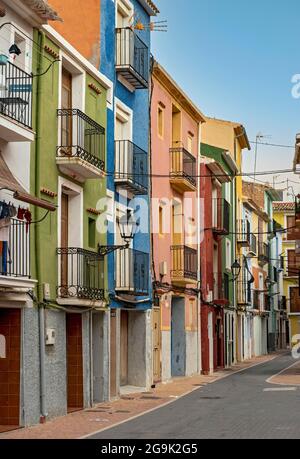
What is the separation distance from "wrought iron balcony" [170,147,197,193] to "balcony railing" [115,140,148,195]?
4.51 meters

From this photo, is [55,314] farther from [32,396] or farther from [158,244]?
[158,244]

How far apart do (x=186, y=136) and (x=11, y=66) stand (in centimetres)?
1766

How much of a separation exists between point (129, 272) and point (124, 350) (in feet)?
10.2

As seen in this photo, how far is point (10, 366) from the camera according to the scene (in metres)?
16.6

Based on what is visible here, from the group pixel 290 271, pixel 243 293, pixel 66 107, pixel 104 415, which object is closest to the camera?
pixel 104 415

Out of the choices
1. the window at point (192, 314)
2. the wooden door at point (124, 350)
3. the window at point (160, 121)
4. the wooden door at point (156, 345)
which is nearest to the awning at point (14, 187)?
the wooden door at point (124, 350)

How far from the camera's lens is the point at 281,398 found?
886 inches

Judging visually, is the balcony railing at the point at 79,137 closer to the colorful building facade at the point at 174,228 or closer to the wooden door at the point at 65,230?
the wooden door at the point at 65,230

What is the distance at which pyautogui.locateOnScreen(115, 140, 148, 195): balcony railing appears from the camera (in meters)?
24.1

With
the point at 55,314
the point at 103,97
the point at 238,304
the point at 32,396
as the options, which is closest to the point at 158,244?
the point at 103,97

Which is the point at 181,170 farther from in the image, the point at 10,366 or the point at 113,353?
the point at 10,366

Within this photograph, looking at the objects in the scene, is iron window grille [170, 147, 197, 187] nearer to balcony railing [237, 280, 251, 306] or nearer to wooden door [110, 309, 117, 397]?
wooden door [110, 309, 117, 397]

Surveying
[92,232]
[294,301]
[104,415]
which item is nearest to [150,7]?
[92,232]

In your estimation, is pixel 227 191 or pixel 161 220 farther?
pixel 227 191
